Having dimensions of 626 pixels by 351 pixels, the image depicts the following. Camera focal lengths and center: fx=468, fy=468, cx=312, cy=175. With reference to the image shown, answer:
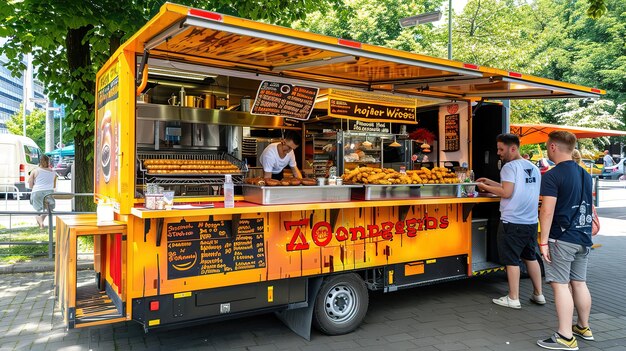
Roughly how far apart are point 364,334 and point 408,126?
5.82m

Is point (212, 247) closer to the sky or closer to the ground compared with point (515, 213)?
closer to the ground

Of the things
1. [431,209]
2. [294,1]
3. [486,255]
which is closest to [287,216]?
[431,209]

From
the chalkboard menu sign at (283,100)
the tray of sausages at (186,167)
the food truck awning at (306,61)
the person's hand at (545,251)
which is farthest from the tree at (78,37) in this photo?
the person's hand at (545,251)

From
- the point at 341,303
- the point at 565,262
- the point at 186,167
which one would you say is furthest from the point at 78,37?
the point at 565,262

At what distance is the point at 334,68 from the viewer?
19.3ft

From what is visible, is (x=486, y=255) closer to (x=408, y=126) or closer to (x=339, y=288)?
(x=339, y=288)

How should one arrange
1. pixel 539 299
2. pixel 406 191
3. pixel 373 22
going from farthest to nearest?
pixel 373 22 → pixel 539 299 → pixel 406 191

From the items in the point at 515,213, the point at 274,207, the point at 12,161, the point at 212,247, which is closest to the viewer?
the point at 212,247

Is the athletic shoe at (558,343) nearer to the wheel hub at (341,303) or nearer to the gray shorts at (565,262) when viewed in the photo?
the gray shorts at (565,262)

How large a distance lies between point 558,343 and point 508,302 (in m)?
1.41

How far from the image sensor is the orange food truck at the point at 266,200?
13.4ft

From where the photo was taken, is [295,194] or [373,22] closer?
[295,194]

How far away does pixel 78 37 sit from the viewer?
9.08 m

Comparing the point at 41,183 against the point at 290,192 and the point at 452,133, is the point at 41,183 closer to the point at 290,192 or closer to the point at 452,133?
the point at 290,192
